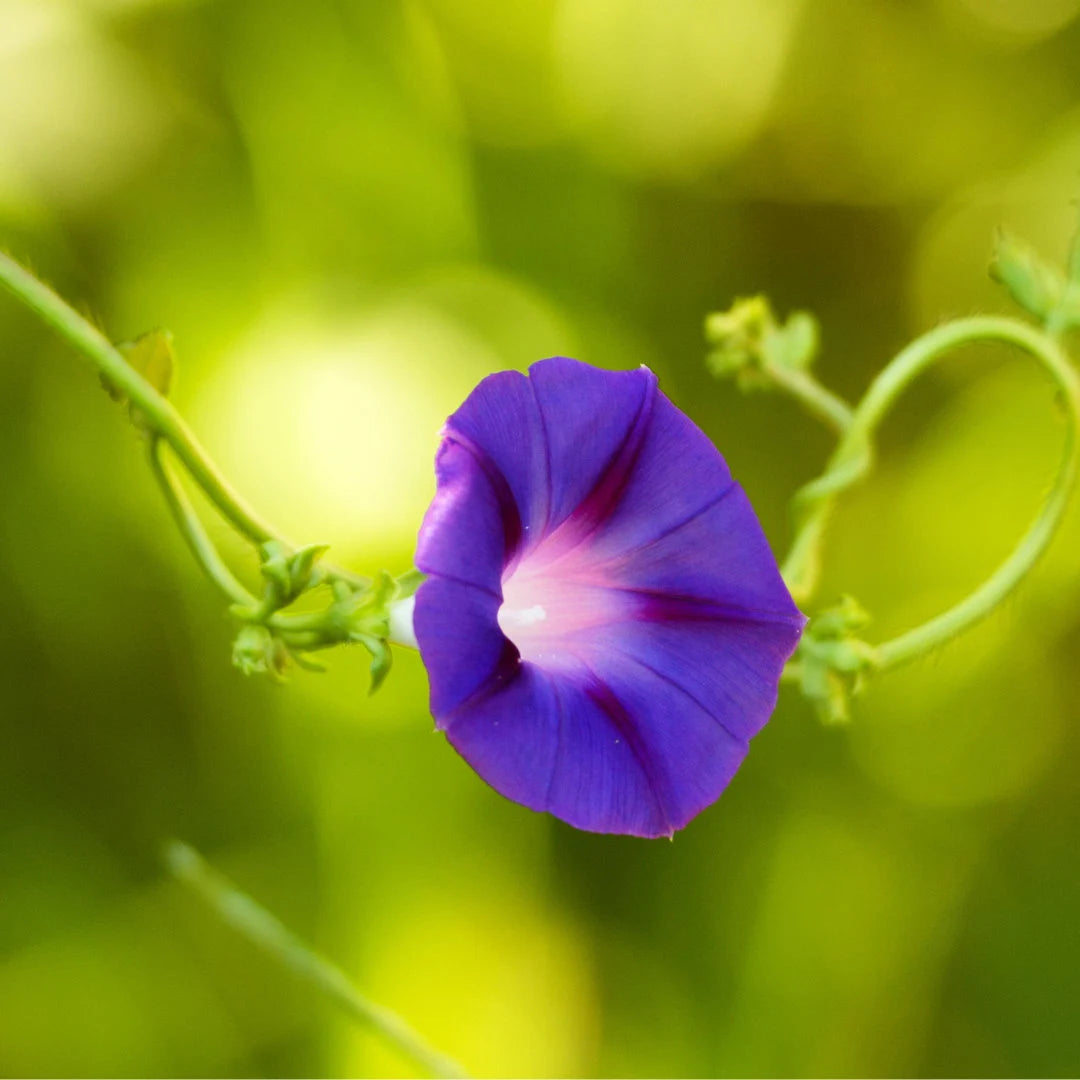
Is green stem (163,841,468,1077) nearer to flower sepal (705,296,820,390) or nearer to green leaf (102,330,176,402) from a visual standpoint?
green leaf (102,330,176,402)

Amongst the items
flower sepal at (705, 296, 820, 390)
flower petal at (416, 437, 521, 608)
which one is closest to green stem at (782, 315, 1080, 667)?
flower sepal at (705, 296, 820, 390)

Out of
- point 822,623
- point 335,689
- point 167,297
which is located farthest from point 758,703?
point 167,297

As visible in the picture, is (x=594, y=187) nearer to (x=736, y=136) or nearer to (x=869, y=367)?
(x=736, y=136)

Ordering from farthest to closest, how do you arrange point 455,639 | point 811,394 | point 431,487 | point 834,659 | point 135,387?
point 431,487 → point 811,394 → point 834,659 → point 135,387 → point 455,639

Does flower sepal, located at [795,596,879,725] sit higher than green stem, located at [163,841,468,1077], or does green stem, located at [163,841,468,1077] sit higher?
flower sepal, located at [795,596,879,725]

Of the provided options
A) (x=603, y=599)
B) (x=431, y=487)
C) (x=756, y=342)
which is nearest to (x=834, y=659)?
(x=603, y=599)

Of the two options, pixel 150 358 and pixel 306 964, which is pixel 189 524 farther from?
pixel 306 964

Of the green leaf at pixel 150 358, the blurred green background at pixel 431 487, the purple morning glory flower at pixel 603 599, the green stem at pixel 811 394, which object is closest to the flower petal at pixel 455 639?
the purple morning glory flower at pixel 603 599
